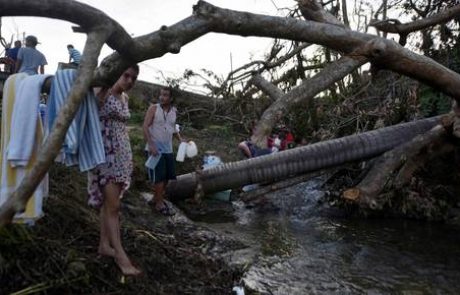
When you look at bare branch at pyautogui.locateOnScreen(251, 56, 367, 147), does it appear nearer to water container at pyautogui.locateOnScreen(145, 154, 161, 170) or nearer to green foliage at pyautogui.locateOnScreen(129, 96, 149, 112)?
water container at pyautogui.locateOnScreen(145, 154, 161, 170)

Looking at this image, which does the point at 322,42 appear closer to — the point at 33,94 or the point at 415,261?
the point at 33,94

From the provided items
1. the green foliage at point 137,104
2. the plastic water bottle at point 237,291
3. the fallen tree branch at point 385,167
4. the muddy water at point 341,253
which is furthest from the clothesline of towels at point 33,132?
the green foliage at point 137,104

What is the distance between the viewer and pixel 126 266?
3.77 metres

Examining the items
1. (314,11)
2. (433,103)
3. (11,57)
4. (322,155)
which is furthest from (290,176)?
(11,57)

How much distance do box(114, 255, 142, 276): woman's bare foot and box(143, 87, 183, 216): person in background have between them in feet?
9.65

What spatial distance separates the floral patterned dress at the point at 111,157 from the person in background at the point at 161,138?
285 cm

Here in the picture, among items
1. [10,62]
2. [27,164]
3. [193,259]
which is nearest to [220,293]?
[193,259]

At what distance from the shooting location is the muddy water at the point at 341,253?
511 cm

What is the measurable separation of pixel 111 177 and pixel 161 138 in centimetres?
314

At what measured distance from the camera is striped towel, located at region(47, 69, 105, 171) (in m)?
3.38

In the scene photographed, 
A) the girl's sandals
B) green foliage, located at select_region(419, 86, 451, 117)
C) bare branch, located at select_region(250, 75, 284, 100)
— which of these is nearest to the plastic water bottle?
the girl's sandals

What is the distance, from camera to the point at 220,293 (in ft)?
13.6

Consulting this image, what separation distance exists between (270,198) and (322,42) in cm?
566

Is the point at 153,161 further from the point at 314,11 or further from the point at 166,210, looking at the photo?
the point at 314,11
